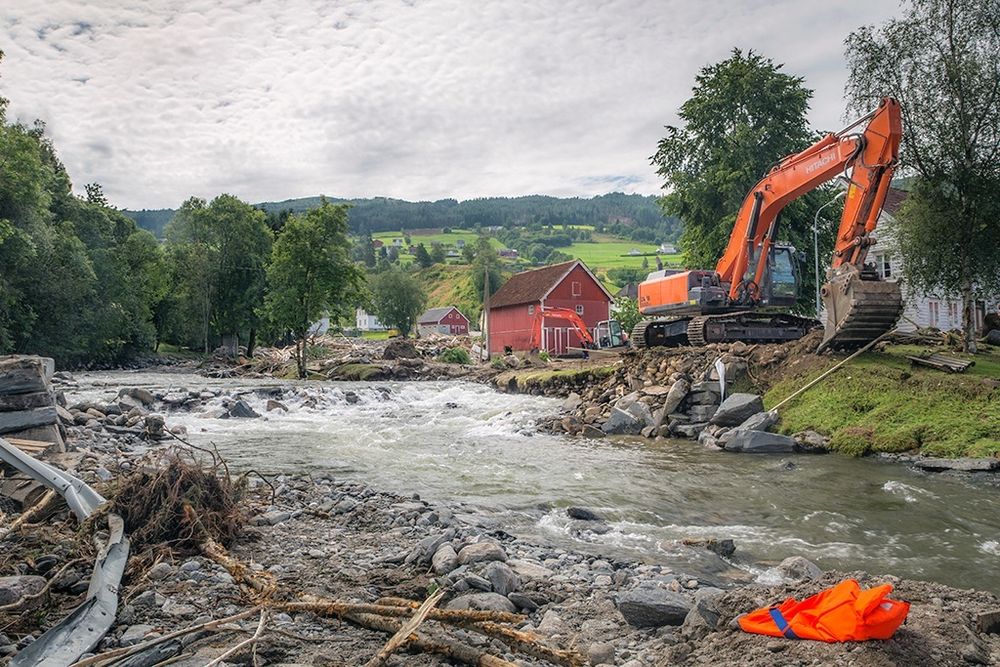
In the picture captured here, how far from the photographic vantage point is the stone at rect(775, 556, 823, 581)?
6004mm

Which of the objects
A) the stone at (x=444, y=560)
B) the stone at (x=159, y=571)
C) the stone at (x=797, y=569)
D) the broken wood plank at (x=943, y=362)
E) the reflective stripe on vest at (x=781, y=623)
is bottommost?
the stone at (x=797, y=569)

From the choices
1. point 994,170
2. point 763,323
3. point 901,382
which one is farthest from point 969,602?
point 994,170

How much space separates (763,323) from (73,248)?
32.1 m

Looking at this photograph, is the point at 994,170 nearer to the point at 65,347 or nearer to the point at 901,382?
the point at 901,382

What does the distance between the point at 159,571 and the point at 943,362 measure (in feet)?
48.6

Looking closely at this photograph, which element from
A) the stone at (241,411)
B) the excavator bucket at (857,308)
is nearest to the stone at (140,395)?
the stone at (241,411)

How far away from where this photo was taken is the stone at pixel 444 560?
19.0ft

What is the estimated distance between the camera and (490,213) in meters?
170

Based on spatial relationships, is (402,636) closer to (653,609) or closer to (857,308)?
(653,609)

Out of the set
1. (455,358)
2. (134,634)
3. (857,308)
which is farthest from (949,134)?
(455,358)

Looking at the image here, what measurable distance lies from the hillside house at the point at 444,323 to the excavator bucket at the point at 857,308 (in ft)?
243

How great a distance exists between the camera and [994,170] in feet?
57.6

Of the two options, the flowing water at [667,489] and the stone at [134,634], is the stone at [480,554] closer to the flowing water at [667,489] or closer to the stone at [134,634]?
the flowing water at [667,489]

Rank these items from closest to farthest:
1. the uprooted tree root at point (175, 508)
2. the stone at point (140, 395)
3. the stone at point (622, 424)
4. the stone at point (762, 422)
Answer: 1. the uprooted tree root at point (175, 508)
2. the stone at point (762, 422)
3. the stone at point (622, 424)
4. the stone at point (140, 395)
